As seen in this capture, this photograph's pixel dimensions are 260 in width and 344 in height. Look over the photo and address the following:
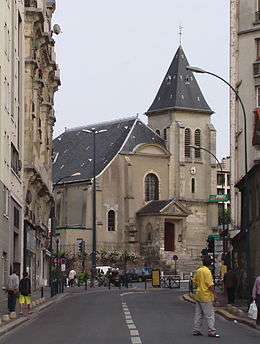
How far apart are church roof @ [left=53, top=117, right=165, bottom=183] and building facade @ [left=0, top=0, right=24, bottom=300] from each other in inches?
2650

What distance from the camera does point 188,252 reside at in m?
126

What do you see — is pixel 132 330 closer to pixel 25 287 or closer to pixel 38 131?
pixel 25 287

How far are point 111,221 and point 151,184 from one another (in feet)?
23.3

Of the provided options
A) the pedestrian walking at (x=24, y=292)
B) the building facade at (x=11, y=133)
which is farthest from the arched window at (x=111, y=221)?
the pedestrian walking at (x=24, y=292)

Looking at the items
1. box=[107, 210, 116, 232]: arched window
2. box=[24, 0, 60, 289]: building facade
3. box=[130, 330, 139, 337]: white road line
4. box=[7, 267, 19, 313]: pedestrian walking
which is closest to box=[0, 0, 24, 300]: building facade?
box=[24, 0, 60, 289]: building facade

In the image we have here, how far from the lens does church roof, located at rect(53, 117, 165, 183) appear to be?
12850cm

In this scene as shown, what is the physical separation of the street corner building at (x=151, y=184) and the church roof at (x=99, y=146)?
0.56 ft

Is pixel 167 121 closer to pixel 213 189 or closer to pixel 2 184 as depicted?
pixel 213 189

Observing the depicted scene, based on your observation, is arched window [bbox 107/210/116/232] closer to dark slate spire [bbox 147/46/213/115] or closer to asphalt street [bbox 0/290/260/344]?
dark slate spire [bbox 147/46/213/115]

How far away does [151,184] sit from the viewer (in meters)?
129

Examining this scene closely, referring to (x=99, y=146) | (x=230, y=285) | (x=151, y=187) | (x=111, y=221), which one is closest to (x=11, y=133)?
(x=230, y=285)

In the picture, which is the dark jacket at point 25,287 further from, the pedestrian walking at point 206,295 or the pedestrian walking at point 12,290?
the pedestrian walking at point 206,295

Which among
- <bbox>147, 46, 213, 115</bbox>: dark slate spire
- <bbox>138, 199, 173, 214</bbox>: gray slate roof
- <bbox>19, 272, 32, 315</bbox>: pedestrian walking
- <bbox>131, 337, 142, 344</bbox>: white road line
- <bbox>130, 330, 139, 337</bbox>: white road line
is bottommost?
<bbox>130, 330, 139, 337</bbox>: white road line

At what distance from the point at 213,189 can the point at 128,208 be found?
11.8 m
